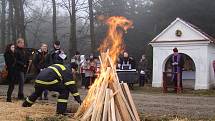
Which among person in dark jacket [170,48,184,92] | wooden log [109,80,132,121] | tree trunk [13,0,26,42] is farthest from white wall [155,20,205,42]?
tree trunk [13,0,26,42]

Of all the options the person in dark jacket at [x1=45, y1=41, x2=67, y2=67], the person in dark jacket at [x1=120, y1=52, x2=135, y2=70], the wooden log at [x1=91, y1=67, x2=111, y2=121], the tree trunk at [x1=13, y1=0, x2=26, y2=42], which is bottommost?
the wooden log at [x1=91, y1=67, x2=111, y2=121]

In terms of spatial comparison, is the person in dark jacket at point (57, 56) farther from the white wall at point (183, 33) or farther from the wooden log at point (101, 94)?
the white wall at point (183, 33)

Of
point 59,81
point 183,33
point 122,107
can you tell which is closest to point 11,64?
point 59,81

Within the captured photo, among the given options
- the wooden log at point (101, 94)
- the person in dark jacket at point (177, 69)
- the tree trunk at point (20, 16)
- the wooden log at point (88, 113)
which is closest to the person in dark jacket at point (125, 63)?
the person in dark jacket at point (177, 69)

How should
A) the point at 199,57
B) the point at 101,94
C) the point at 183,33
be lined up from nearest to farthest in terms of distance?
the point at 101,94 → the point at 199,57 → the point at 183,33

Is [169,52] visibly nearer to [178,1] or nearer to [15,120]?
[178,1]

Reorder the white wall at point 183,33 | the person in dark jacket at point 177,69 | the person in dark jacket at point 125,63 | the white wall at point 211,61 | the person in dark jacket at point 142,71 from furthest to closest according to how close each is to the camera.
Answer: the person in dark jacket at point 142,71 → the white wall at point 211,61 → the white wall at point 183,33 → the person in dark jacket at point 125,63 → the person in dark jacket at point 177,69

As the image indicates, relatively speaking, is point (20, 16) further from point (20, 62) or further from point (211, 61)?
point (20, 62)

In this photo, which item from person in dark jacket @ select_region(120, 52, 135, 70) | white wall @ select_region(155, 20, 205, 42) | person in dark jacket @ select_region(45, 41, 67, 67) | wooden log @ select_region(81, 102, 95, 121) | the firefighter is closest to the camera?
wooden log @ select_region(81, 102, 95, 121)

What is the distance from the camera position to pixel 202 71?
21.8 meters

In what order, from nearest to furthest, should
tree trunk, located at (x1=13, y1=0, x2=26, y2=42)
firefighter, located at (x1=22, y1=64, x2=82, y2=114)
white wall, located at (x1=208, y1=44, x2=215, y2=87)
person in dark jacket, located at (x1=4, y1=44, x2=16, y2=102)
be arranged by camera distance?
firefighter, located at (x1=22, y1=64, x2=82, y2=114) → person in dark jacket, located at (x1=4, y1=44, x2=16, y2=102) → white wall, located at (x1=208, y1=44, x2=215, y2=87) → tree trunk, located at (x1=13, y1=0, x2=26, y2=42)

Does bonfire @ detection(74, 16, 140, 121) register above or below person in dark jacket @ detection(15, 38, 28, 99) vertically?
below

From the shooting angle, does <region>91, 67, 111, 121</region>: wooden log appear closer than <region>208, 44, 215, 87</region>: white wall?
Yes

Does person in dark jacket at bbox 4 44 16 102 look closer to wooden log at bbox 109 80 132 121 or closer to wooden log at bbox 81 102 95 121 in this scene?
wooden log at bbox 81 102 95 121
